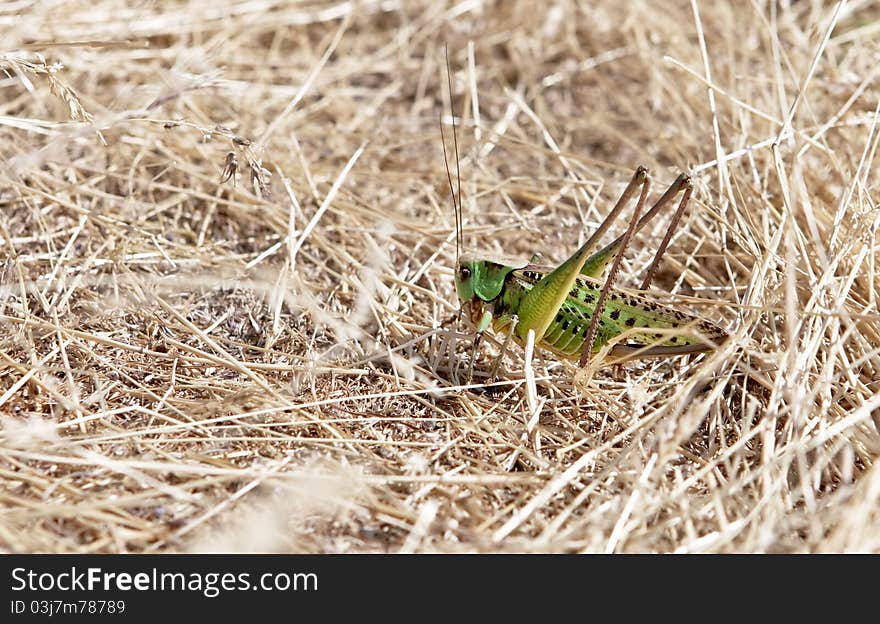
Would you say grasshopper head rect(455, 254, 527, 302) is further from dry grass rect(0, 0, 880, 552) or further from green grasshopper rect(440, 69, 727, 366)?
dry grass rect(0, 0, 880, 552)

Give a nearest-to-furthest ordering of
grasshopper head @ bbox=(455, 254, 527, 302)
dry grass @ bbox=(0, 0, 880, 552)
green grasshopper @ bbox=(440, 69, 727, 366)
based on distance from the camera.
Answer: dry grass @ bbox=(0, 0, 880, 552) → green grasshopper @ bbox=(440, 69, 727, 366) → grasshopper head @ bbox=(455, 254, 527, 302)

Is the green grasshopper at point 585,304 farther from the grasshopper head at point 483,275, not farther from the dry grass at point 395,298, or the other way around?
the dry grass at point 395,298

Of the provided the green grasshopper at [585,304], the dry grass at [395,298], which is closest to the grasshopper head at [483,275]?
the green grasshopper at [585,304]

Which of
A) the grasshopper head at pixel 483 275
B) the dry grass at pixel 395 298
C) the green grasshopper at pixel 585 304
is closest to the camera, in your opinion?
the dry grass at pixel 395 298

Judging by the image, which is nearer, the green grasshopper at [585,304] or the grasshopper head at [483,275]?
the green grasshopper at [585,304]

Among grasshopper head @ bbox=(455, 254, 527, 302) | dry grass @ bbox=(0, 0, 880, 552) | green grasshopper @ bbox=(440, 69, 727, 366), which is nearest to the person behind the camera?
dry grass @ bbox=(0, 0, 880, 552)

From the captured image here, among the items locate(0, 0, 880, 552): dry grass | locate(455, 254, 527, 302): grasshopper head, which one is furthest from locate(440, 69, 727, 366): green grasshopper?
locate(0, 0, 880, 552): dry grass

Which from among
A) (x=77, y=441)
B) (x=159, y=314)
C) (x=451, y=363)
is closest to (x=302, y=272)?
(x=159, y=314)
